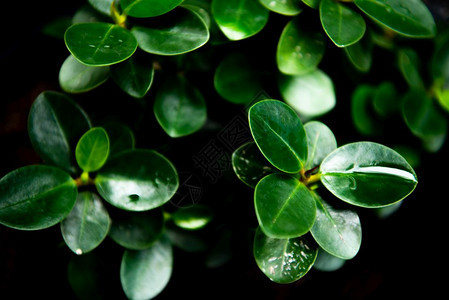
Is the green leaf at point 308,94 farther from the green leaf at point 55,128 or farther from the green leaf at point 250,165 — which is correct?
Result: the green leaf at point 55,128

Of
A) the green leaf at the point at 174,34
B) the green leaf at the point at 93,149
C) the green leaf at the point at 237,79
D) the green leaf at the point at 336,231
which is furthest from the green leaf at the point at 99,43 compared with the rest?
the green leaf at the point at 336,231

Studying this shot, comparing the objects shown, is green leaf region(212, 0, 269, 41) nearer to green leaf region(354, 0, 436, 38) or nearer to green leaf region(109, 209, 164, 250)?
green leaf region(354, 0, 436, 38)

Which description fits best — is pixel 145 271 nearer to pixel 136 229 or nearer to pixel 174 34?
pixel 136 229

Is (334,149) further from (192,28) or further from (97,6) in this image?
(97,6)

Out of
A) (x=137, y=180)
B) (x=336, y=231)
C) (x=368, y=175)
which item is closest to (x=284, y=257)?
(x=336, y=231)

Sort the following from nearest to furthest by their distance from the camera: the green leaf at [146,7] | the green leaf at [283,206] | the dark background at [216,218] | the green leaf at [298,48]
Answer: the green leaf at [283,206]
the green leaf at [146,7]
the green leaf at [298,48]
the dark background at [216,218]

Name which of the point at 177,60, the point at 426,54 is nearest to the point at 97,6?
the point at 177,60

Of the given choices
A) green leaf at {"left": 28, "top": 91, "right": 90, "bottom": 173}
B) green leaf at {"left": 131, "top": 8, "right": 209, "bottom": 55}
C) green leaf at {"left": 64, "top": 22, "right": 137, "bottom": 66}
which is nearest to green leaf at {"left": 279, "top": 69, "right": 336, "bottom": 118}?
green leaf at {"left": 131, "top": 8, "right": 209, "bottom": 55}
